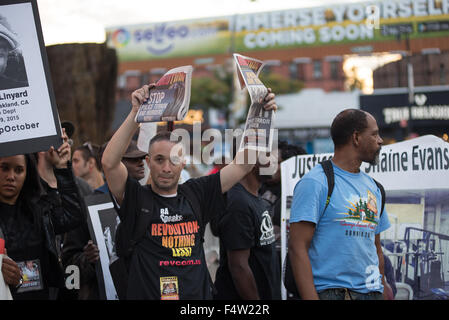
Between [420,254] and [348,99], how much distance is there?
4281 cm

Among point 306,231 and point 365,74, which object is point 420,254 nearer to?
point 306,231

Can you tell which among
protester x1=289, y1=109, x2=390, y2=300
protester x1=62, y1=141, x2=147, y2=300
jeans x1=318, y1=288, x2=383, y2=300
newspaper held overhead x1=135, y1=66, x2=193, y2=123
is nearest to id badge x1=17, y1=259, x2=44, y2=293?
protester x1=62, y1=141, x2=147, y2=300

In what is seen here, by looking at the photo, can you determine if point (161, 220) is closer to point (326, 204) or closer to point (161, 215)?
point (161, 215)

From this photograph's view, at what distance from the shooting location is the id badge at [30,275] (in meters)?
3.91

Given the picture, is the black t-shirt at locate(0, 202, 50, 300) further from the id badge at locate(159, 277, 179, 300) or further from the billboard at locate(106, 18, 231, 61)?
the billboard at locate(106, 18, 231, 61)

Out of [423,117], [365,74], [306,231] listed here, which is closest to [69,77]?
[306,231]

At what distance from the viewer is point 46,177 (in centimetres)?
457

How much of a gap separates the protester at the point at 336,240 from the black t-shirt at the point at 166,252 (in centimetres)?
57

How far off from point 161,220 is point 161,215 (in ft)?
0.10

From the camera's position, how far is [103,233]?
4.76 metres

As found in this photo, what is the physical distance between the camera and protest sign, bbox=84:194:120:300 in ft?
15.0

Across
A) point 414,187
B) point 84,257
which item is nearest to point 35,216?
point 84,257

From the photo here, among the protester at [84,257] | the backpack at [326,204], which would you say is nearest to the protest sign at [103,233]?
the protester at [84,257]

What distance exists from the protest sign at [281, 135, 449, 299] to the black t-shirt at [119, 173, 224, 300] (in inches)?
68.3
